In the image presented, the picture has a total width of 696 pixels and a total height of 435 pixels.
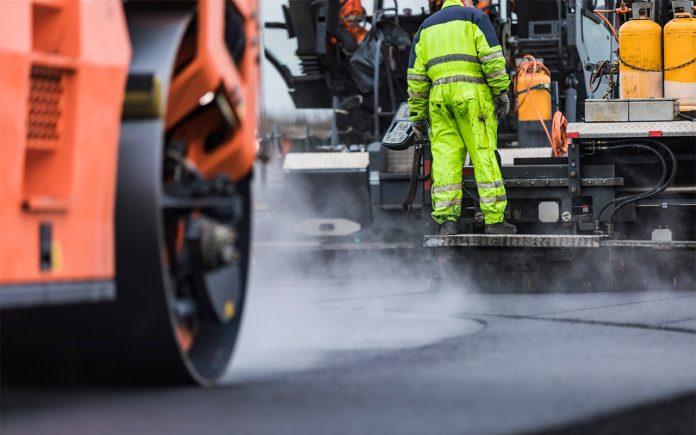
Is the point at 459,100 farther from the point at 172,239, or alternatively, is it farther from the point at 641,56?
the point at 172,239

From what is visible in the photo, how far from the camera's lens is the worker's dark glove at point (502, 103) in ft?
29.3

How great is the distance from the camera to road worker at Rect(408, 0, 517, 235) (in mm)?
8812

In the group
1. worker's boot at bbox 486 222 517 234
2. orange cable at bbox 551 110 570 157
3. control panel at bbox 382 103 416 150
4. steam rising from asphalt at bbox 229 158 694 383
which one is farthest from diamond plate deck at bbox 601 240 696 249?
orange cable at bbox 551 110 570 157

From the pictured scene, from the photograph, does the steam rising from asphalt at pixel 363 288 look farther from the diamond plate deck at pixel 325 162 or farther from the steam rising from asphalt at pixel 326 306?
the diamond plate deck at pixel 325 162

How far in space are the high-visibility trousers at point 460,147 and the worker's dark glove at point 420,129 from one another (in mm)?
197

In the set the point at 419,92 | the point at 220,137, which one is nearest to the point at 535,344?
the point at 220,137

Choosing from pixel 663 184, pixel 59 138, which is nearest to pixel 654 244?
pixel 663 184

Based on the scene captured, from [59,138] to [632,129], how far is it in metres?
6.22

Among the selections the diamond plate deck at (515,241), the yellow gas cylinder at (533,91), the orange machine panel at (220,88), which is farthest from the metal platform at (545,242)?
the orange machine panel at (220,88)

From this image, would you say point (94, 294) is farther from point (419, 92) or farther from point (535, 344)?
point (419, 92)

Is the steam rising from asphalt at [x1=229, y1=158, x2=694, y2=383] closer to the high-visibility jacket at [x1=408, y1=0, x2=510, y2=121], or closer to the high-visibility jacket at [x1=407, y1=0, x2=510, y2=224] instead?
the high-visibility jacket at [x1=407, y1=0, x2=510, y2=224]

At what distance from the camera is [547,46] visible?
42.0 feet

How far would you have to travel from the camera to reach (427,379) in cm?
465

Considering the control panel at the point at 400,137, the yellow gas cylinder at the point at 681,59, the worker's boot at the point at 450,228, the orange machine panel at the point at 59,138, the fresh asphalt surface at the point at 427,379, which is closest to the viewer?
the orange machine panel at the point at 59,138
